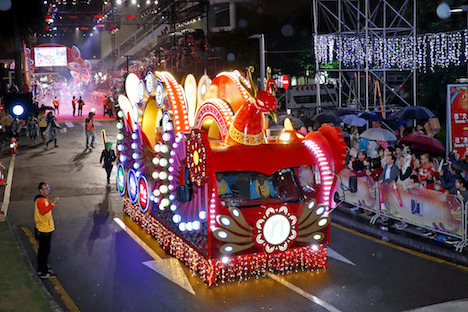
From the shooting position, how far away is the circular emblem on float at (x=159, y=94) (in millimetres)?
12609

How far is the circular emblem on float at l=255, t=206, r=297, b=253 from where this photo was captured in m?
9.97

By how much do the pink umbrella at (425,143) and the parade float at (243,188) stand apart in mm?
5297

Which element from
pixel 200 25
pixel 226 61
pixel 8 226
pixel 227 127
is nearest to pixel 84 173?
pixel 8 226

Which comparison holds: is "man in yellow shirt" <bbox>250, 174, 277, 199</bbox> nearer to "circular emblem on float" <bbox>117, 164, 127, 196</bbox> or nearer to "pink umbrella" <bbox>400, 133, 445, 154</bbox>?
"circular emblem on float" <bbox>117, 164, 127, 196</bbox>

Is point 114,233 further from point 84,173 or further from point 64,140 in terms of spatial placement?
point 64,140

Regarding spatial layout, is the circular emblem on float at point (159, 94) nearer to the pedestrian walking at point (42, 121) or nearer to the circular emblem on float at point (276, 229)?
the circular emblem on float at point (276, 229)

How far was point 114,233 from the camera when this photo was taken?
46.1 feet

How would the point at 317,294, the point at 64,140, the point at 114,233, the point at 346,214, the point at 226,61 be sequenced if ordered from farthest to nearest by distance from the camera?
the point at 226,61
the point at 64,140
the point at 346,214
the point at 114,233
the point at 317,294

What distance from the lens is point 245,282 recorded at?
1033 cm

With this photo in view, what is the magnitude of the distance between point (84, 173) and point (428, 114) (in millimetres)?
13217

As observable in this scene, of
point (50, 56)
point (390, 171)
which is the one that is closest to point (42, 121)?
point (390, 171)

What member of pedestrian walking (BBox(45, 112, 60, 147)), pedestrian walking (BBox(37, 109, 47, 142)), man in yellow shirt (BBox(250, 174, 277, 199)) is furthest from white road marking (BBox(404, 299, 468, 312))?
pedestrian walking (BBox(37, 109, 47, 142))

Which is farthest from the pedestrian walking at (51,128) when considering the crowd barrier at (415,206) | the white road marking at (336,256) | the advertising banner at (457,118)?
the white road marking at (336,256)

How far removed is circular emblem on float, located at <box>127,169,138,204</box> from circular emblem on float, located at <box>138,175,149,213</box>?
0.35 meters
